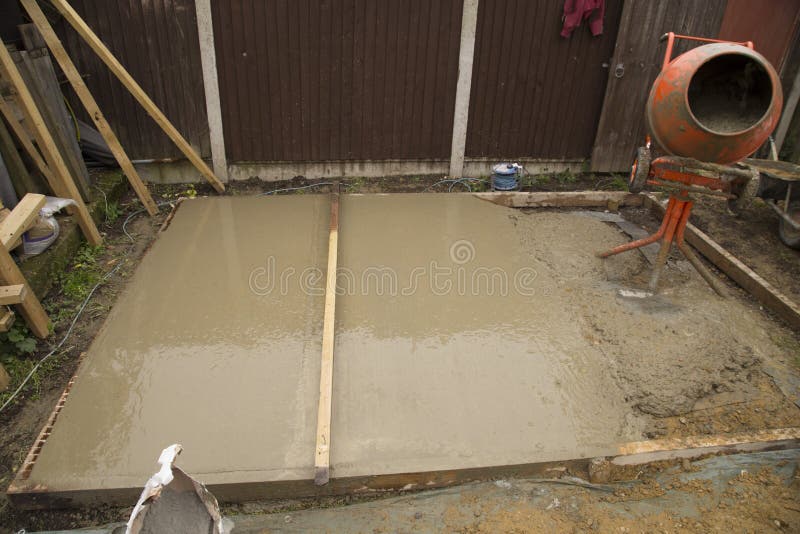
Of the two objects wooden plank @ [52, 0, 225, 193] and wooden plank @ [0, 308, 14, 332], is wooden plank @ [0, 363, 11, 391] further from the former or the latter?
wooden plank @ [52, 0, 225, 193]

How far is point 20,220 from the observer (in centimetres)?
401

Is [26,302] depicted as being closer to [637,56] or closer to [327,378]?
[327,378]

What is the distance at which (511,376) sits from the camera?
11.7ft

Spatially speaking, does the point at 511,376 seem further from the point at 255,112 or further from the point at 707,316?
the point at 255,112

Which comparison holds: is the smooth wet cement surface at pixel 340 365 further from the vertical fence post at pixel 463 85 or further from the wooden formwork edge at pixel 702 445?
the vertical fence post at pixel 463 85

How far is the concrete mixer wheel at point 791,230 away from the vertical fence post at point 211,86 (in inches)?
238

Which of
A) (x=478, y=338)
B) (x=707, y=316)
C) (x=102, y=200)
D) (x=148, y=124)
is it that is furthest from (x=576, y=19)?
(x=102, y=200)

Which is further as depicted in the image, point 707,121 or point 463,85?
point 463,85

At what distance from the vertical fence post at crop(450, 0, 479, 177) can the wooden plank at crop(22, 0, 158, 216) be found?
3.53 metres

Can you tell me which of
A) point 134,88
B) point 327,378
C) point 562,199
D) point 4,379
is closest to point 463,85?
point 562,199

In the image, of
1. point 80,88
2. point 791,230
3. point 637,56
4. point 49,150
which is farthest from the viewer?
point 637,56

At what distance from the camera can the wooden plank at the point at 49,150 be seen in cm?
432

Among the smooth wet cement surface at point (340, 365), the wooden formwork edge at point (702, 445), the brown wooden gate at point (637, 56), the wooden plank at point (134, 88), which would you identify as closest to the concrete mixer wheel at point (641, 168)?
the smooth wet cement surface at point (340, 365)

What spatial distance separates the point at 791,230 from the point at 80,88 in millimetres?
7069
